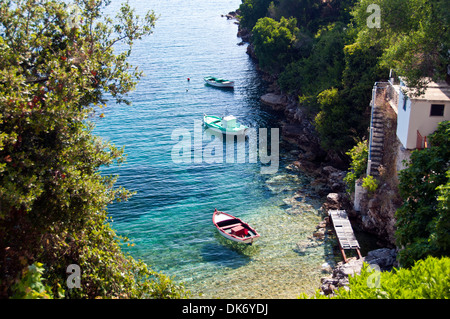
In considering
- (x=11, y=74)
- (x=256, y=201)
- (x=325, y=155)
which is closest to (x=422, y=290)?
(x=11, y=74)

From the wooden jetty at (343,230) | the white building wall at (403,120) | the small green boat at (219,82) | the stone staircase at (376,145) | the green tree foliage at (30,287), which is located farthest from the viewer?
the small green boat at (219,82)

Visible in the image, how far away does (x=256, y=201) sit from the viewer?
135ft

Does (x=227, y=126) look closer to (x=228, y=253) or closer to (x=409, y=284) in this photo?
(x=228, y=253)

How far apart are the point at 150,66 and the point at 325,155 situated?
50.2m

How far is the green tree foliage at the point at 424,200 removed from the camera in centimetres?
2045

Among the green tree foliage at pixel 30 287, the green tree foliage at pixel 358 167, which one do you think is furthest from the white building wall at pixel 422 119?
the green tree foliage at pixel 30 287

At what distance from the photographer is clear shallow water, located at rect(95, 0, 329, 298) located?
30.8 m

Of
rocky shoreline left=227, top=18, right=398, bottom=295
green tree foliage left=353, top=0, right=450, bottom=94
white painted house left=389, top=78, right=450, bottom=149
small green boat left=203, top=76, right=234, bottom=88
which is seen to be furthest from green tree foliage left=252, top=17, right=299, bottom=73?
white painted house left=389, top=78, right=450, bottom=149

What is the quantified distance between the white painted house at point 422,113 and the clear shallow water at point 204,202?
10502 millimetres

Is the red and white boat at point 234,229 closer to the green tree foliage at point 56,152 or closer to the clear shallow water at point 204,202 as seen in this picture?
the clear shallow water at point 204,202

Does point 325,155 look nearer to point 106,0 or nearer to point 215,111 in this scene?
point 215,111

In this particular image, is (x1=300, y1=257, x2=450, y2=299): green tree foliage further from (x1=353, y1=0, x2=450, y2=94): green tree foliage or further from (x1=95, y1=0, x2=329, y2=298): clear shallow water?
(x1=353, y1=0, x2=450, y2=94): green tree foliage

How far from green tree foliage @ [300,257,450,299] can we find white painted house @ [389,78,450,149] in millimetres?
14606

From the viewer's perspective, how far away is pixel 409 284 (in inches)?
610
